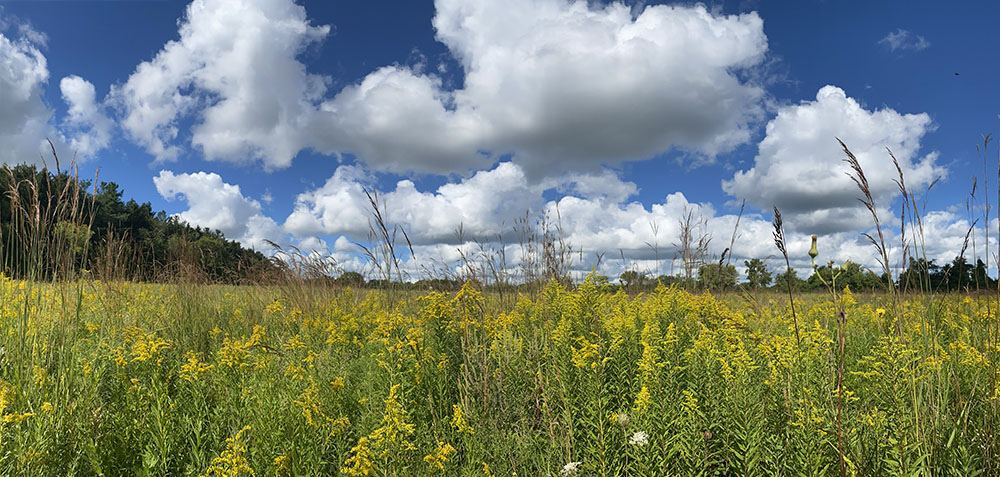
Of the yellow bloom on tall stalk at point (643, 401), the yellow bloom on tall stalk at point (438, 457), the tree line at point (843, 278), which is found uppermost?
the tree line at point (843, 278)

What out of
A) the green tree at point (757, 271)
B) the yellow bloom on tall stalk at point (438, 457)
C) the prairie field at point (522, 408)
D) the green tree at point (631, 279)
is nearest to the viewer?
the yellow bloom on tall stalk at point (438, 457)

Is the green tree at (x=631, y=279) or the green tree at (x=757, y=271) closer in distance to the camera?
the green tree at (x=757, y=271)

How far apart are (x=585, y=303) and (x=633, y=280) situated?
5027 millimetres

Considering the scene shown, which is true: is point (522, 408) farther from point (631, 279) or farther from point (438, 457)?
point (631, 279)

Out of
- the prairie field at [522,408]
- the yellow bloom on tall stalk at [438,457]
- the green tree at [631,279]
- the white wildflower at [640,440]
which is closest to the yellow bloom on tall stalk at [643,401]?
the prairie field at [522,408]

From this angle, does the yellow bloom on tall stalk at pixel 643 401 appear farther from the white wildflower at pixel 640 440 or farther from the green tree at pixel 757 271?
the green tree at pixel 757 271

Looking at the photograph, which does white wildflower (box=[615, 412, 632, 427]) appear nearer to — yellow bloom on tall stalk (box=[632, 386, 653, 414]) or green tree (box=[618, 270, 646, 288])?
yellow bloom on tall stalk (box=[632, 386, 653, 414])

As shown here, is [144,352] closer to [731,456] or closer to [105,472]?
[105,472]

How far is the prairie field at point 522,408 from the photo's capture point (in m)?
2.12

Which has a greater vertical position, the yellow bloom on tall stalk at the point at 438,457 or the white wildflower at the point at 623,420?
the white wildflower at the point at 623,420

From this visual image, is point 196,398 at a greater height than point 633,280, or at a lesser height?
lesser

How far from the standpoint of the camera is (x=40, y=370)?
2924 millimetres

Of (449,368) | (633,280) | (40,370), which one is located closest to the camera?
(40,370)

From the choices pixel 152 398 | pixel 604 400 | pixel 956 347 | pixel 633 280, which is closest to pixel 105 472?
pixel 152 398
